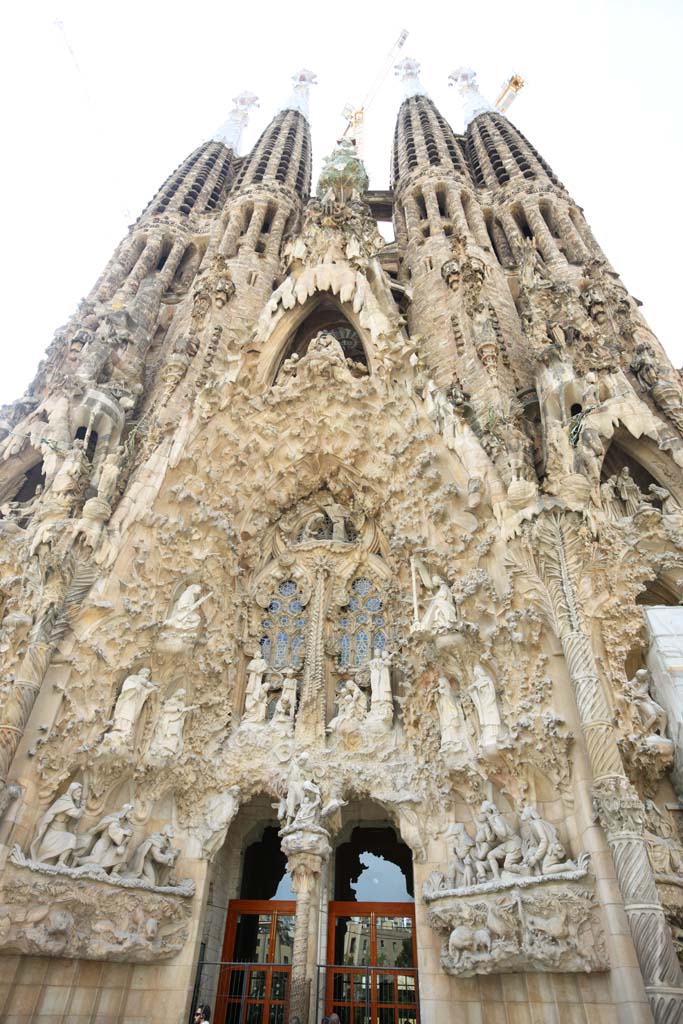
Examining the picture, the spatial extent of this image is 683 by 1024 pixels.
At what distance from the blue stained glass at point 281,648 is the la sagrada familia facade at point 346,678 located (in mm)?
31

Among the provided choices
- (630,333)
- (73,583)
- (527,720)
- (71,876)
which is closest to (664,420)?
(630,333)

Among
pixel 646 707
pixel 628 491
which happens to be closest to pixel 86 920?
pixel 646 707

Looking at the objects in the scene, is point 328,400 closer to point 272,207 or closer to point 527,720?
point 527,720

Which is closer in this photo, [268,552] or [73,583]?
[73,583]

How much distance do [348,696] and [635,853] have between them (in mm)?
4018

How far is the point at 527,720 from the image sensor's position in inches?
251

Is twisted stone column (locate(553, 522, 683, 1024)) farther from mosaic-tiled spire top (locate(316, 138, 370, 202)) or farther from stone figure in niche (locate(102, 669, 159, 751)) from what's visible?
mosaic-tiled spire top (locate(316, 138, 370, 202))

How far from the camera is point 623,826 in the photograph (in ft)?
17.8

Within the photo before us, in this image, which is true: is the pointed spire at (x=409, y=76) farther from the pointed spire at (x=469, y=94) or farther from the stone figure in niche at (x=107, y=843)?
the stone figure in niche at (x=107, y=843)

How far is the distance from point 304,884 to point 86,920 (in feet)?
7.50

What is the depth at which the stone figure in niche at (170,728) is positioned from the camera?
743cm

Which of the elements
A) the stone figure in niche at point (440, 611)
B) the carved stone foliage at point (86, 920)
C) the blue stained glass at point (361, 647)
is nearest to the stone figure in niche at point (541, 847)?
the stone figure in niche at point (440, 611)

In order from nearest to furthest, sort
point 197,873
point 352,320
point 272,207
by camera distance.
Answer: point 197,873, point 352,320, point 272,207

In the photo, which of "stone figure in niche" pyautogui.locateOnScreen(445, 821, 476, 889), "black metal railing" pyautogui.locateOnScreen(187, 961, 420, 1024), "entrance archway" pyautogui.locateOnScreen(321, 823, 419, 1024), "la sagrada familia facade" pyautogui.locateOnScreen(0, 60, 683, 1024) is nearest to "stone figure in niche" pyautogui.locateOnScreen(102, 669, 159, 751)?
"la sagrada familia facade" pyautogui.locateOnScreen(0, 60, 683, 1024)
